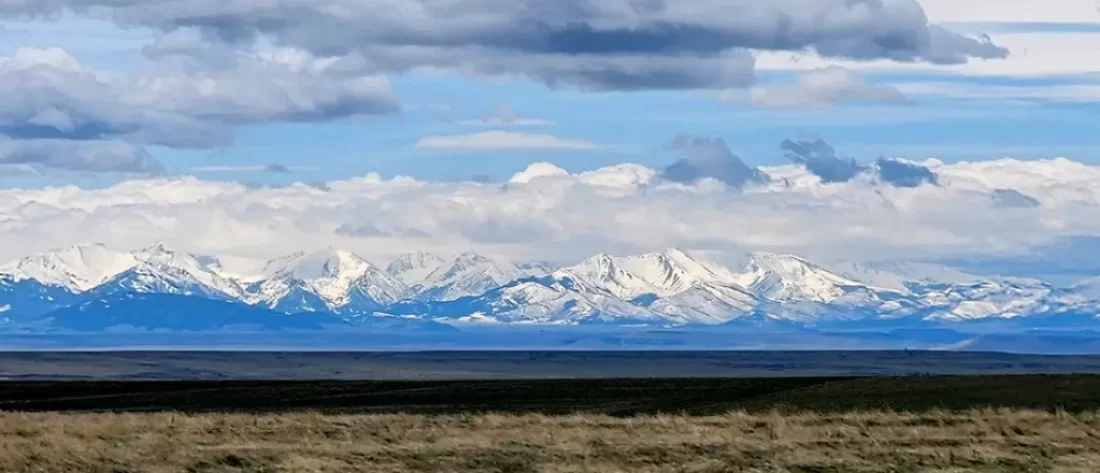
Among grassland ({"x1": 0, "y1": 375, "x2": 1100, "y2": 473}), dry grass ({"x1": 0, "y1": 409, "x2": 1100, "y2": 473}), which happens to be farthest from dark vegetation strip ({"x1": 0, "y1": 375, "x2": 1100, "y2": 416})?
dry grass ({"x1": 0, "y1": 409, "x2": 1100, "y2": 473})

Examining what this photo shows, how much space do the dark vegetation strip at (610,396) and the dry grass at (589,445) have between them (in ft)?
30.9

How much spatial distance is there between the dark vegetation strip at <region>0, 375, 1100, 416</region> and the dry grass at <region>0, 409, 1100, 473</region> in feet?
30.9

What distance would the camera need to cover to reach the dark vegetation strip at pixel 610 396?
1977 inches

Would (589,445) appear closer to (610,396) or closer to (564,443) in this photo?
(564,443)

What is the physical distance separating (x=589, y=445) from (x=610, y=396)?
39.8 m

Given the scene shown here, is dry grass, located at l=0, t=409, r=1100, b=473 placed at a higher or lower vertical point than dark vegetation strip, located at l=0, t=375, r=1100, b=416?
A: higher

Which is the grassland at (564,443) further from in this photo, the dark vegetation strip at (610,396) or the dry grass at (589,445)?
the dark vegetation strip at (610,396)

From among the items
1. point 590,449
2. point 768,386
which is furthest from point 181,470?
point 768,386

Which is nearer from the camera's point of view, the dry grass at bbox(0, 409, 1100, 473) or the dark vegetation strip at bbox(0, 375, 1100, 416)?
the dry grass at bbox(0, 409, 1100, 473)

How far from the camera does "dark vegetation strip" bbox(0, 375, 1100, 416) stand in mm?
50219

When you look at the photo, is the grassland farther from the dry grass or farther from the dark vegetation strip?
the dark vegetation strip

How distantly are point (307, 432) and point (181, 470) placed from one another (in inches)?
240

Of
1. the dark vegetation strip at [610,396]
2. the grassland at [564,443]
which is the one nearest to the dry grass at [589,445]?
the grassland at [564,443]

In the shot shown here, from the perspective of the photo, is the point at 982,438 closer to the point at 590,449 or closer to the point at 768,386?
the point at 590,449
